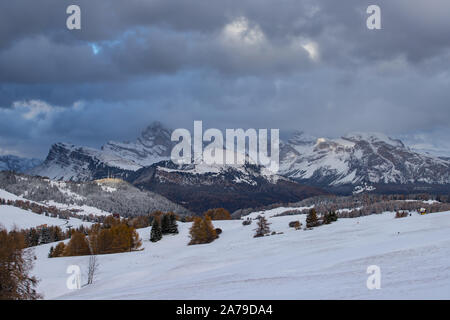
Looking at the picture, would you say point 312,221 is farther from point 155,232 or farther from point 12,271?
point 12,271

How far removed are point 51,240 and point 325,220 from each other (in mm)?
92926

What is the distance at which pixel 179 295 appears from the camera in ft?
86.4

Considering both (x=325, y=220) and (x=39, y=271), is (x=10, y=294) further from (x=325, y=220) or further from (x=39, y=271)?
(x=325, y=220)

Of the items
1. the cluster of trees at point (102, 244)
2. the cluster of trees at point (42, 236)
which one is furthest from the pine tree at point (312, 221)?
the cluster of trees at point (42, 236)

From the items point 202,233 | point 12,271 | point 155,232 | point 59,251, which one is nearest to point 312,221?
point 202,233

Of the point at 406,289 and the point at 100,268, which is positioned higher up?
the point at 406,289

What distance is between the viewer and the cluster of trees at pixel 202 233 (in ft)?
350

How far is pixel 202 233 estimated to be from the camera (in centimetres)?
10794

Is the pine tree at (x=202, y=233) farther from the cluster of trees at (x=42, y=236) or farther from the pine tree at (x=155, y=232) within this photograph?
the cluster of trees at (x=42, y=236)

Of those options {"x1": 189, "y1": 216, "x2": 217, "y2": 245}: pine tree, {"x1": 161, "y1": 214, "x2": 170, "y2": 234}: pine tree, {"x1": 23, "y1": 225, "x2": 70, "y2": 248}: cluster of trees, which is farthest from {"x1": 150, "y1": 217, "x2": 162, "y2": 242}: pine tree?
{"x1": 23, "y1": 225, "x2": 70, "y2": 248}: cluster of trees
